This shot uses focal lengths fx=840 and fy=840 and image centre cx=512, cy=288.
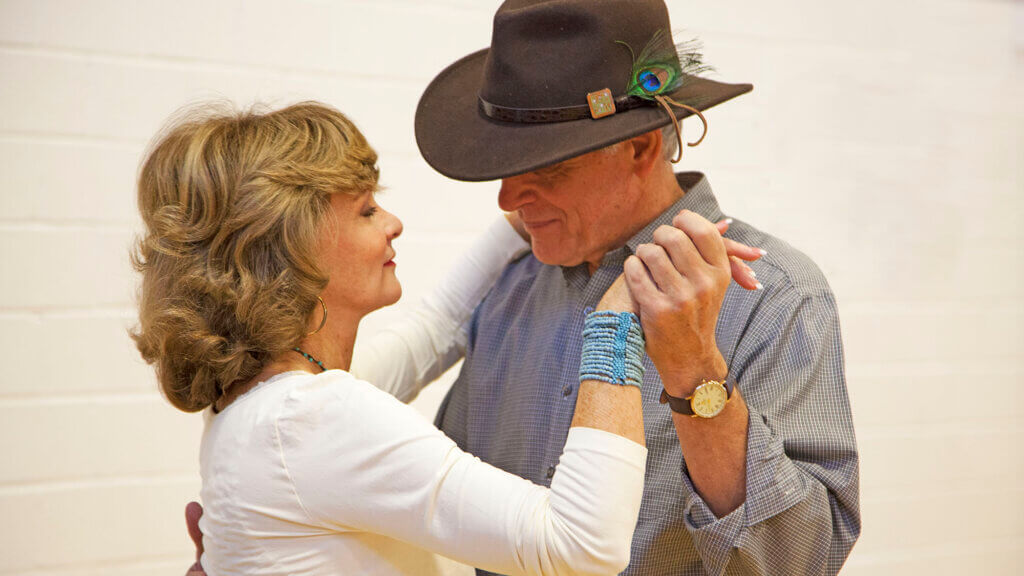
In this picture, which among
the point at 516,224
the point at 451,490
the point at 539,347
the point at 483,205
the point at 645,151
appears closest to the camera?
the point at 451,490

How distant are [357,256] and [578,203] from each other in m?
0.35

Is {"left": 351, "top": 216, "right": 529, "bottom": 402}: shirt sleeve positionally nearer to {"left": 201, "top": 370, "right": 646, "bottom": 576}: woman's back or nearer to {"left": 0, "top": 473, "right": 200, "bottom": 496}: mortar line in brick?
{"left": 201, "top": 370, "right": 646, "bottom": 576}: woman's back

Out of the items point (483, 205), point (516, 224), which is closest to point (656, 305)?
point (516, 224)

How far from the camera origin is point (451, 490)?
0.97m

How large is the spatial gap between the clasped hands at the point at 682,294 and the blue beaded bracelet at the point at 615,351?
0.02m

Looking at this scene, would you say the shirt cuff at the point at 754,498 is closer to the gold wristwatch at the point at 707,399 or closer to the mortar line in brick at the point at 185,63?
the gold wristwatch at the point at 707,399

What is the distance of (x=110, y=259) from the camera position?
197cm

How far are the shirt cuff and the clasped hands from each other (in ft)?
0.36

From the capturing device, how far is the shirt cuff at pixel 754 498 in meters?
1.05

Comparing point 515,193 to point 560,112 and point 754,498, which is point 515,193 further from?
point 754,498

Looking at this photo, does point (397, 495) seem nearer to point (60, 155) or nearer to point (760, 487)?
point (760, 487)

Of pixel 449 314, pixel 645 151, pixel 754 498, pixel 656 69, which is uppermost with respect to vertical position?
pixel 656 69

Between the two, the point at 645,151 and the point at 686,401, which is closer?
the point at 686,401

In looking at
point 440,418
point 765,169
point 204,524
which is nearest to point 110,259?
point 440,418
